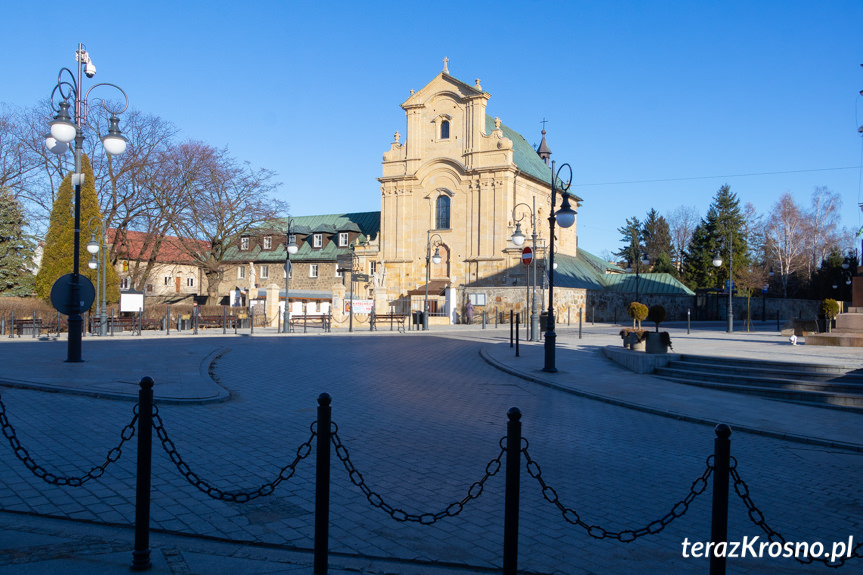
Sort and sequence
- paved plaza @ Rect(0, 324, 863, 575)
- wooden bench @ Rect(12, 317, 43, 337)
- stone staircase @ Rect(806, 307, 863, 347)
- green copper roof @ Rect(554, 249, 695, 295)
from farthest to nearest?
green copper roof @ Rect(554, 249, 695, 295) → wooden bench @ Rect(12, 317, 43, 337) → stone staircase @ Rect(806, 307, 863, 347) → paved plaza @ Rect(0, 324, 863, 575)

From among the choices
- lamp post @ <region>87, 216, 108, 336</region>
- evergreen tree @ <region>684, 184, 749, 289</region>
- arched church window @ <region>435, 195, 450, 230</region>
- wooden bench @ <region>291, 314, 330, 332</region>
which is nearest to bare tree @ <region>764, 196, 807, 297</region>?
evergreen tree @ <region>684, 184, 749, 289</region>

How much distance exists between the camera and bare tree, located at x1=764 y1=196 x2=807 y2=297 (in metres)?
58.9

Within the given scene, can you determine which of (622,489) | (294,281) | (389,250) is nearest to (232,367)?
(622,489)

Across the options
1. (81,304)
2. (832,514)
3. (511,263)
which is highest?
(511,263)

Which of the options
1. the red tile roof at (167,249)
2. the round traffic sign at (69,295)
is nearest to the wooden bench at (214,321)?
the red tile roof at (167,249)

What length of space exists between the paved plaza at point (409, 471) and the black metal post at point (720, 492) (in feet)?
2.23

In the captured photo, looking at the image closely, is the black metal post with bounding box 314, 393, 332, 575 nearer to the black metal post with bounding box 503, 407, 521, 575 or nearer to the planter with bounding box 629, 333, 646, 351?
the black metal post with bounding box 503, 407, 521, 575

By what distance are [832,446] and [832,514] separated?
3.18m

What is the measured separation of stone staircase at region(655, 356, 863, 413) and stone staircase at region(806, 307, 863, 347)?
27.0 feet

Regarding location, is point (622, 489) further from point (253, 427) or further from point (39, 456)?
point (39, 456)

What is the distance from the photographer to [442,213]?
51500mm

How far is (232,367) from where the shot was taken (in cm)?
1541

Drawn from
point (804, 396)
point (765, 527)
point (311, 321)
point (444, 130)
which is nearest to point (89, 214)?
point (311, 321)

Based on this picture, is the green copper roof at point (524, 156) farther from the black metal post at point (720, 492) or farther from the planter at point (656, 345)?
the black metal post at point (720, 492)
